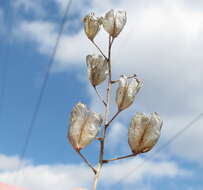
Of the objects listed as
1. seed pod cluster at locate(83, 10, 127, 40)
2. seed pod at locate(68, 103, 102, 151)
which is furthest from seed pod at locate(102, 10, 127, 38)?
seed pod at locate(68, 103, 102, 151)

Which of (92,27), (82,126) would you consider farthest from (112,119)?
(92,27)

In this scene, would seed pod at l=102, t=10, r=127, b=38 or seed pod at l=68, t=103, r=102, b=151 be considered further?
seed pod at l=102, t=10, r=127, b=38

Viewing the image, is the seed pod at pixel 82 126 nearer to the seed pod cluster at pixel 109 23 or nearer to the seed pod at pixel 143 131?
the seed pod at pixel 143 131

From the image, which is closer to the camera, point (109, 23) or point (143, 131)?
point (143, 131)

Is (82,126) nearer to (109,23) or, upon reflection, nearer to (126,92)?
(126,92)

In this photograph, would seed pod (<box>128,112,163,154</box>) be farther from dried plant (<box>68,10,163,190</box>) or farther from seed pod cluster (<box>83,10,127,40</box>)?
seed pod cluster (<box>83,10,127,40</box>)

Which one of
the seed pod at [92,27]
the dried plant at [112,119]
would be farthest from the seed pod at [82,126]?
the seed pod at [92,27]

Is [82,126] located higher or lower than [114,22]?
lower

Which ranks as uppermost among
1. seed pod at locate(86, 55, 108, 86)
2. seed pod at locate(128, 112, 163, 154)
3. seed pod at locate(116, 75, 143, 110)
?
seed pod at locate(86, 55, 108, 86)
